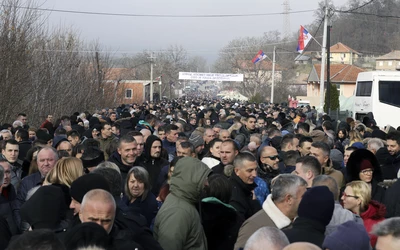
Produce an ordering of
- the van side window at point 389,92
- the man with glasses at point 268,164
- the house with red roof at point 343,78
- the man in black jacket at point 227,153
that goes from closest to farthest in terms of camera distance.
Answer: the man with glasses at point 268,164
the man in black jacket at point 227,153
the van side window at point 389,92
the house with red roof at point 343,78

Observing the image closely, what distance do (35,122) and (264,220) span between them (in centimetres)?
2662

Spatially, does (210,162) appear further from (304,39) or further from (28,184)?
(304,39)

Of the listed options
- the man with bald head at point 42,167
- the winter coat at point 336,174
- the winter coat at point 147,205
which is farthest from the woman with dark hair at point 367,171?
the man with bald head at point 42,167

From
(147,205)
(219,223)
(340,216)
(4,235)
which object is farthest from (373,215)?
(4,235)

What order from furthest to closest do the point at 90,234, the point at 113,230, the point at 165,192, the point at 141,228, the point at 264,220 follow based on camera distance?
1. the point at 165,192
2. the point at 264,220
3. the point at 141,228
4. the point at 113,230
5. the point at 90,234

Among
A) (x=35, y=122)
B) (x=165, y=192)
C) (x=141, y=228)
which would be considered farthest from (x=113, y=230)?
(x=35, y=122)

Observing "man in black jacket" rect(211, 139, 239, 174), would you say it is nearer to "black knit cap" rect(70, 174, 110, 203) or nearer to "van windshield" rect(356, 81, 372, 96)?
"black knit cap" rect(70, 174, 110, 203)

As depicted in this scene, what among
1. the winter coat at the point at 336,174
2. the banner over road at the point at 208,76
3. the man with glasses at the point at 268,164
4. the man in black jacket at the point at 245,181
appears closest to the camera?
the man in black jacket at the point at 245,181

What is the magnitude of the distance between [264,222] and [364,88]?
2988 centimetres

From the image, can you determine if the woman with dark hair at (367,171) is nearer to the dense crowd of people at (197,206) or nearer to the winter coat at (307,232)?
the dense crowd of people at (197,206)

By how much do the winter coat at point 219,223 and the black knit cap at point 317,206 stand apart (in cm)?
115

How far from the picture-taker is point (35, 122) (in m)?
30.9

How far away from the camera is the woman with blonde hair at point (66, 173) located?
6.26 m

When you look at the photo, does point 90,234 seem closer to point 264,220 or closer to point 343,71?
point 264,220
